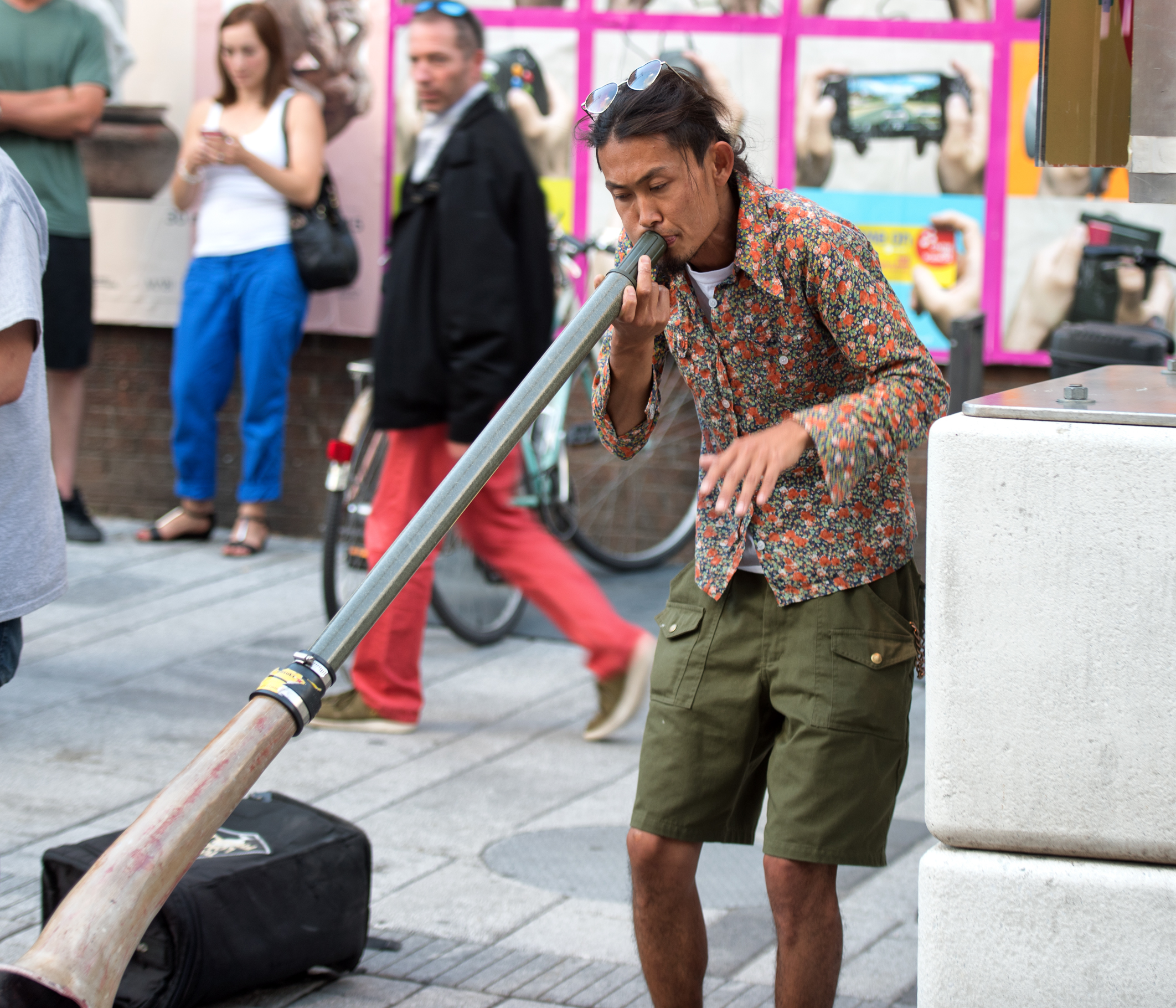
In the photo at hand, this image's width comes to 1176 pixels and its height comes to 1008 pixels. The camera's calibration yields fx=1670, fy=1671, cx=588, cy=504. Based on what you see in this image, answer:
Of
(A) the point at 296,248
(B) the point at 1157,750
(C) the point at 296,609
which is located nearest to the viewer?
(B) the point at 1157,750

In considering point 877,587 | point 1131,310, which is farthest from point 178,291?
point 877,587

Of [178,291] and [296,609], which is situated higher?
[178,291]

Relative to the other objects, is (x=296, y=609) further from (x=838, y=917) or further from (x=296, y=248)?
(x=838, y=917)

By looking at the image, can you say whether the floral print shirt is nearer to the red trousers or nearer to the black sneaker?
the red trousers

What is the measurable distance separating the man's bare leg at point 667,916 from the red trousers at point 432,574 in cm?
233

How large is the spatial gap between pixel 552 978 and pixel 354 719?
1.91 m

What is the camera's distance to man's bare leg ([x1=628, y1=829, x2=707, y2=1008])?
111 inches

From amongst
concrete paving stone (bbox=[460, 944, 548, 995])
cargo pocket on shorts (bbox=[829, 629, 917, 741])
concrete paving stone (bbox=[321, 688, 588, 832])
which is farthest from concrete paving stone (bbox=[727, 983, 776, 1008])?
concrete paving stone (bbox=[321, 688, 588, 832])

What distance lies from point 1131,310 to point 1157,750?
5.03m

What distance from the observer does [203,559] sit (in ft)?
24.7

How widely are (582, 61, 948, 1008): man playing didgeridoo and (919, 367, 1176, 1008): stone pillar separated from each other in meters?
0.36

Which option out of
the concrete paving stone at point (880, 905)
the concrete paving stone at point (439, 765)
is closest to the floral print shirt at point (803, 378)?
the concrete paving stone at point (880, 905)

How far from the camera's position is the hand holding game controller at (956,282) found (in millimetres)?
6969

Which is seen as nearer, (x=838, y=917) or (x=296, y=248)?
(x=838, y=917)
